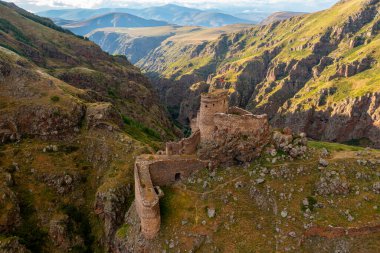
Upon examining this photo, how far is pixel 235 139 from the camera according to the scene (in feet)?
220

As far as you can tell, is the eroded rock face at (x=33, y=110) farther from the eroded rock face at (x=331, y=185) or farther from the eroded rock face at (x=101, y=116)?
the eroded rock face at (x=331, y=185)

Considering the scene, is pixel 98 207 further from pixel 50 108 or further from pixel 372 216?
pixel 372 216

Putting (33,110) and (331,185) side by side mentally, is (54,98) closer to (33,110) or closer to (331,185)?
(33,110)

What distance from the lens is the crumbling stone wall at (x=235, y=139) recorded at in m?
66.2

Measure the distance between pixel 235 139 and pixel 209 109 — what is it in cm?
771

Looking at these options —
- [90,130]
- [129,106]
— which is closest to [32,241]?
[90,130]

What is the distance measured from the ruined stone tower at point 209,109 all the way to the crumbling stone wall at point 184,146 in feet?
9.07

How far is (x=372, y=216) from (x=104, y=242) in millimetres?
48589

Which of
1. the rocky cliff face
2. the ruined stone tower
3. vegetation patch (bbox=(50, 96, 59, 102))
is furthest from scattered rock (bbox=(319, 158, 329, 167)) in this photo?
vegetation patch (bbox=(50, 96, 59, 102))

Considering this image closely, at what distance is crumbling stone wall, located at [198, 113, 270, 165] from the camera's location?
6625 centimetres

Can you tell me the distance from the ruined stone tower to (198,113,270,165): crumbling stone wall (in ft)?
3.38

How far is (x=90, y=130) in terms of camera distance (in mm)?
91250

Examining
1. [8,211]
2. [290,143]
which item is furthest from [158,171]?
[8,211]

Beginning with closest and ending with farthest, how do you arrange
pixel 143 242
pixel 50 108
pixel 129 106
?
pixel 143 242
pixel 50 108
pixel 129 106
